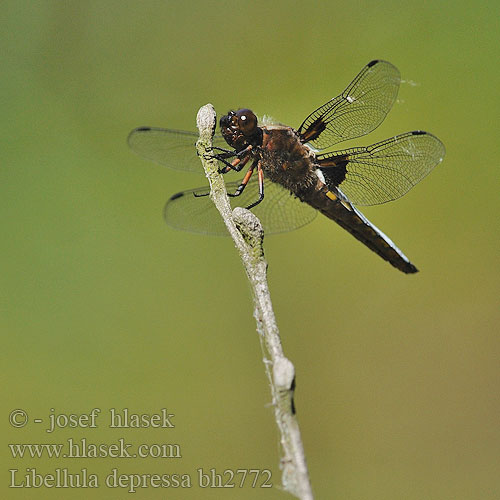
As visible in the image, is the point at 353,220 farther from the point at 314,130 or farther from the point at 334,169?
the point at 314,130

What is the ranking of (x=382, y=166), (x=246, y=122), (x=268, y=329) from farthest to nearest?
1. (x=382, y=166)
2. (x=246, y=122)
3. (x=268, y=329)

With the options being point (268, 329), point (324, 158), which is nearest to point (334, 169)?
point (324, 158)

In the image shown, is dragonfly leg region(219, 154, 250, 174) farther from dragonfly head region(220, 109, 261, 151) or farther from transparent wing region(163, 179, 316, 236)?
transparent wing region(163, 179, 316, 236)

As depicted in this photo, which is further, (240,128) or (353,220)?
(353,220)

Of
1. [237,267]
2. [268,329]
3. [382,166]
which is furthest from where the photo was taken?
[237,267]

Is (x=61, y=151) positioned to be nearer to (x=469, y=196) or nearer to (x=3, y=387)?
(x=3, y=387)

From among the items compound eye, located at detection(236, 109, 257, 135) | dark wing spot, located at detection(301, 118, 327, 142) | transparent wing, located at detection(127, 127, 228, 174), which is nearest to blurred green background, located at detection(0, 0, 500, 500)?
transparent wing, located at detection(127, 127, 228, 174)

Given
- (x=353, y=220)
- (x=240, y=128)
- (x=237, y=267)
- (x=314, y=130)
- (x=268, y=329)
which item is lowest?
(x=268, y=329)
